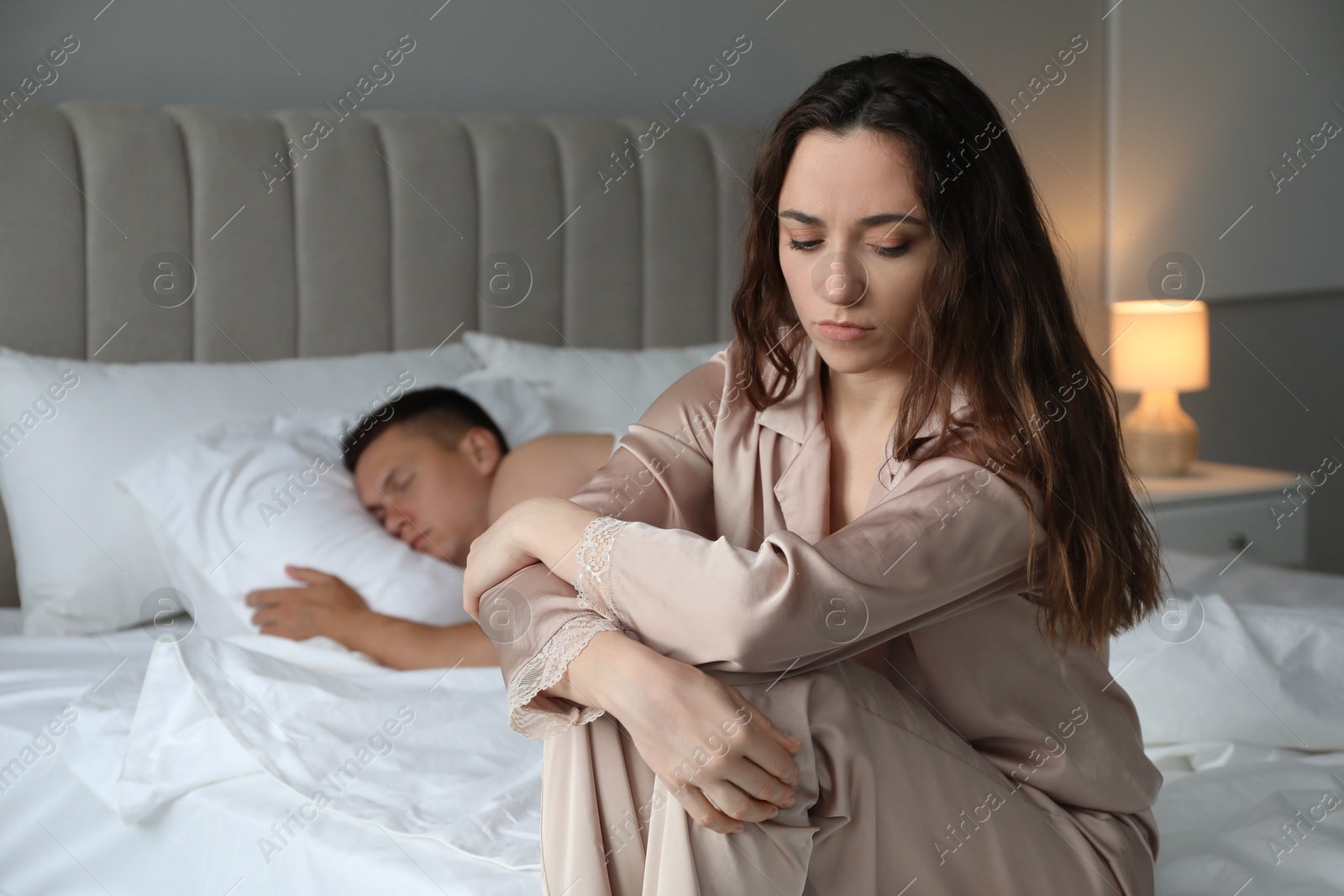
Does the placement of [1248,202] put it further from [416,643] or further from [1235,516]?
[416,643]

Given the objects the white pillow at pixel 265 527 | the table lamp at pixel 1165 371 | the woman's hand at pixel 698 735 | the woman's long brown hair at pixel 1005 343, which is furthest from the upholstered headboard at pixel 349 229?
the woman's hand at pixel 698 735

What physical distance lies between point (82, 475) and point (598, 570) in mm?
1185

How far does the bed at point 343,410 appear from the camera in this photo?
120cm

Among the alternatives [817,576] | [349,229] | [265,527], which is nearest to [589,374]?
[349,229]

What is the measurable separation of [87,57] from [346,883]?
1.67 meters

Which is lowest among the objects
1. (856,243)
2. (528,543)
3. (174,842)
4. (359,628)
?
(174,842)

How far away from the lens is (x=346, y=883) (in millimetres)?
1100

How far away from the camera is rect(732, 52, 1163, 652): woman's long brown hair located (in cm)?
101

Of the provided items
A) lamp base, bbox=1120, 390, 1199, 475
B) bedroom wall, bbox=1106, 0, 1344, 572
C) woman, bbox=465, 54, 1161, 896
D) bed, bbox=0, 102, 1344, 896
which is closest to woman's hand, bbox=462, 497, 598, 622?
woman, bbox=465, 54, 1161, 896

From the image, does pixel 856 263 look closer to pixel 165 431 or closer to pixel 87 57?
pixel 165 431

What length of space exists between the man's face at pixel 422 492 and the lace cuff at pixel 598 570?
79 centimetres

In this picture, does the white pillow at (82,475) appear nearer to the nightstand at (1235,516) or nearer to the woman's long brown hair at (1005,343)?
the woman's long brown hair at (1005,343)

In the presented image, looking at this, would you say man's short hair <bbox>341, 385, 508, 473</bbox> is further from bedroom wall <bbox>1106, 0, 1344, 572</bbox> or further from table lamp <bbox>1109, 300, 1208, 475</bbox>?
bedroom wall <bbox>1106, 0, 1344, 572</bbox>

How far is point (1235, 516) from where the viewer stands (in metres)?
2.56
